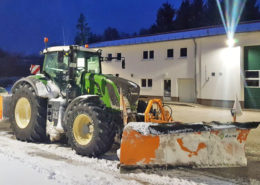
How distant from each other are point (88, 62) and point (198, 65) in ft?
44.8

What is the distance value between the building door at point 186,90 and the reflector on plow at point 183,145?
1582cm

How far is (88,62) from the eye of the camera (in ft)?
27.9

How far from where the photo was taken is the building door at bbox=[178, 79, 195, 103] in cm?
2170

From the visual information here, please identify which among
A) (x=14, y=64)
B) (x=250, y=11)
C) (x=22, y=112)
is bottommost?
(x=22, y=112)

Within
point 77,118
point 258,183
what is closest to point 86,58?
point 77,118

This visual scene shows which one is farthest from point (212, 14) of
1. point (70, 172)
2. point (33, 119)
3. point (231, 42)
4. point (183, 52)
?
point (70, 172)

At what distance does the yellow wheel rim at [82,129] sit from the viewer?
686cm

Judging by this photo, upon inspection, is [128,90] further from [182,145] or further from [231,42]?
[231,42]

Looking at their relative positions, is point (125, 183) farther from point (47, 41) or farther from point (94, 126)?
point (47, 41)

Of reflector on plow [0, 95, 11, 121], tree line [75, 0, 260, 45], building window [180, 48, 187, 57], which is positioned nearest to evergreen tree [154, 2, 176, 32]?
tree line [75, 0, 260, 45]

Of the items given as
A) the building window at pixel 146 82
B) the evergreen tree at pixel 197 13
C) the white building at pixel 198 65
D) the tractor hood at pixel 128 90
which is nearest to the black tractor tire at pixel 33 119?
the tractor hood at pixel 128 90

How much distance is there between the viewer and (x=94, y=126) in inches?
255

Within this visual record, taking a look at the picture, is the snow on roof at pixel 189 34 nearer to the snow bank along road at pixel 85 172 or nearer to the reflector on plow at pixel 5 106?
the snow bank along road at pixel 85 172

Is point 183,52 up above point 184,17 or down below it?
below
